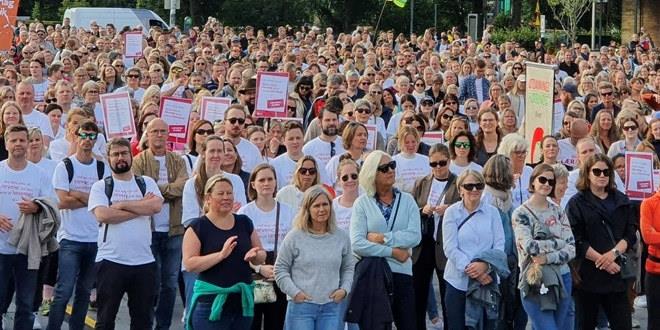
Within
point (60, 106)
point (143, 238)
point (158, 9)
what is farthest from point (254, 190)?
point (158, 9)

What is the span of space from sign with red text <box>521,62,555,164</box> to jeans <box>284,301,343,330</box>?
4.93m

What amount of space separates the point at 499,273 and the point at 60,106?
589 cm

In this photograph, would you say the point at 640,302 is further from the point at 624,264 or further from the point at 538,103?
the point at 624,264

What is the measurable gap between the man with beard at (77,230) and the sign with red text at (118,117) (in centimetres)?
268

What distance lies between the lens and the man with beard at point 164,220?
1058cm

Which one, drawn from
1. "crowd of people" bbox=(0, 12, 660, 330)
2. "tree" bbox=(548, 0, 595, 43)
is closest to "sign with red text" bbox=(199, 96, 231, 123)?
"crowd of people" bbox=(0, 12, 660, 330)

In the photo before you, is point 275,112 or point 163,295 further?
point 275,112

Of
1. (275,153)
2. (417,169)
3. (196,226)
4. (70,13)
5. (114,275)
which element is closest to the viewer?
(196,226)

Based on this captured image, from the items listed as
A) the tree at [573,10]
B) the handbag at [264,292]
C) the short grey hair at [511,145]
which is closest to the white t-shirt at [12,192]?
the handbag at [264,292]

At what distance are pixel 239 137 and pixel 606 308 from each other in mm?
3619

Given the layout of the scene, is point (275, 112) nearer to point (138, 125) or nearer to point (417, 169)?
point (138, 125)

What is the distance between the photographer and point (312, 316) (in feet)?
29.4

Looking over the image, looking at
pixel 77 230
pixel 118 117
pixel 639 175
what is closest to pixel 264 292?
pixel 77 230

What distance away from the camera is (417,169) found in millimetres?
11508
